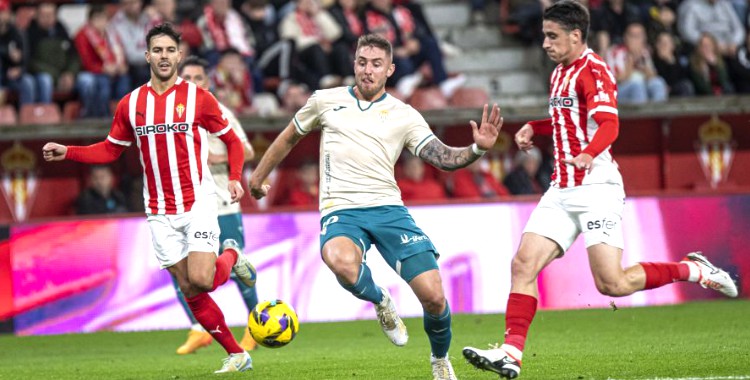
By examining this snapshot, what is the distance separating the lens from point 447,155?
7.41m

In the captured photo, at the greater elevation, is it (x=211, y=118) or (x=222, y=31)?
(x=222, y=31)

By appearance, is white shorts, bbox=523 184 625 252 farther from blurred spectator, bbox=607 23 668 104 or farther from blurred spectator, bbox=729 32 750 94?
blurred spectator, bbox=729 32 750 94

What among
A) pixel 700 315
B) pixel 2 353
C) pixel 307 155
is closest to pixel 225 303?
pixel 2 353

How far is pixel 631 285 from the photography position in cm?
748

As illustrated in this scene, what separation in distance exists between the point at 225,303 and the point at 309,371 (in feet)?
15.1

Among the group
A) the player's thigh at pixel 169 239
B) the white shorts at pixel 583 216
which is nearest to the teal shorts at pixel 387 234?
the white shorts at pixel 583 216

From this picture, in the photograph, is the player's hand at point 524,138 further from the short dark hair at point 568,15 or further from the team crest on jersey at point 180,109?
the team crest on jersey at point 180,109

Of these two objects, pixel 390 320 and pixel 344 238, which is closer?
pixel 344 238

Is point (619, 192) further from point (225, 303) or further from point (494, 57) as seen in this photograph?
point (494, 57)

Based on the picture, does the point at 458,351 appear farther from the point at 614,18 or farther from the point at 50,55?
the point at 614,18

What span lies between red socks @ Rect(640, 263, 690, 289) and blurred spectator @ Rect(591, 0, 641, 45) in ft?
32.0

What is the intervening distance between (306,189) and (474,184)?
7.09 ft

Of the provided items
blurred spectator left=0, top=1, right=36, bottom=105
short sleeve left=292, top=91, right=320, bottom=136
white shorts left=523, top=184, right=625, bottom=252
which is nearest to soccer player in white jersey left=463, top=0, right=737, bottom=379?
white shorts left=523, top=184, right=625, bottom=252

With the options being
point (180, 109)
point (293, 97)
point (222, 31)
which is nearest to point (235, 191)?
point (180, 109)
